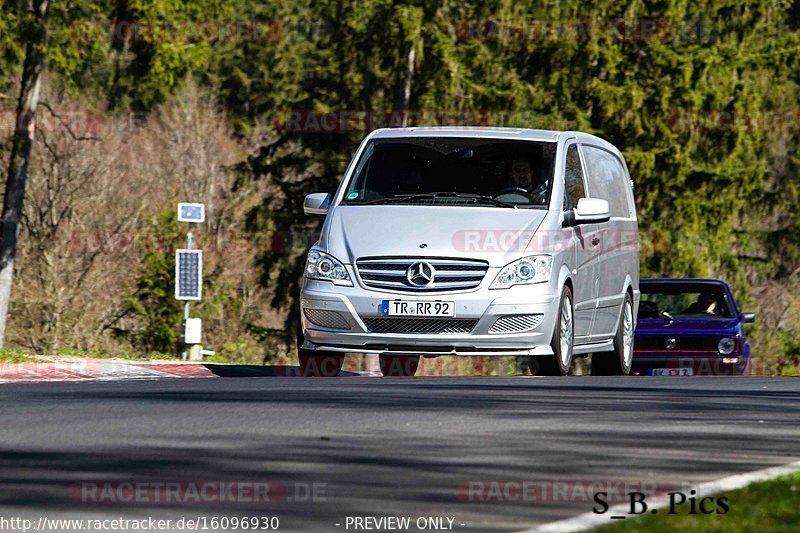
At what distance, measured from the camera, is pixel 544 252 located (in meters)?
13.9

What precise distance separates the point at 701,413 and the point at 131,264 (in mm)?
38686

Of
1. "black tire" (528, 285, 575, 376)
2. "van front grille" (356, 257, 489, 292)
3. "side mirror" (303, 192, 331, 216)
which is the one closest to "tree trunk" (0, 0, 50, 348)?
"side mirror" (303, 192, 331, 216)

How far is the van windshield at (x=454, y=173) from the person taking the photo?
47.6 feet

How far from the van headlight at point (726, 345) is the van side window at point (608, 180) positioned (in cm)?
272

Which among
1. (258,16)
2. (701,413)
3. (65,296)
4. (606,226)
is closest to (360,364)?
(65,296)

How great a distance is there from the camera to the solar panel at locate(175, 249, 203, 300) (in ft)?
87.7

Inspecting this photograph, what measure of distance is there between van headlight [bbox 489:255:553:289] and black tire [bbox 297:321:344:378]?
166 cm

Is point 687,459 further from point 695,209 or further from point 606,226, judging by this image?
point 695,209

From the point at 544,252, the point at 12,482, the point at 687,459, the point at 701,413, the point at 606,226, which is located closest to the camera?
the point at 12,482

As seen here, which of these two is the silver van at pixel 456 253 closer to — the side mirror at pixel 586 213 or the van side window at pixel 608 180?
the side mirror at pixel 586 213

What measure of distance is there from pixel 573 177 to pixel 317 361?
291cm

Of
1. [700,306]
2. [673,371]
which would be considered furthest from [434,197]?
[700,306]

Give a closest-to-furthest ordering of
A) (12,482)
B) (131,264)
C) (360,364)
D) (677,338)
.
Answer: (12,482) → (677,338) → (360,364) → (131,264)

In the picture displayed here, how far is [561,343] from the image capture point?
46.9 ft
